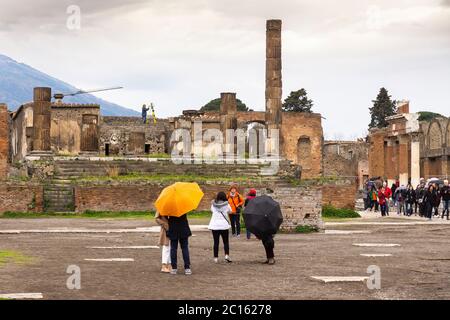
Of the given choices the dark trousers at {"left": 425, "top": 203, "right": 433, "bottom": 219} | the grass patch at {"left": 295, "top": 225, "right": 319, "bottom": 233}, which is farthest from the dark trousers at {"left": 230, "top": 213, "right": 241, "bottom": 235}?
the dark trousers at {"left": 425, "top": 203, "right": 433, "bottom": 219}

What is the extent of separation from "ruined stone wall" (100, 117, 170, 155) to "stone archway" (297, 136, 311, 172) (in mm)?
11936

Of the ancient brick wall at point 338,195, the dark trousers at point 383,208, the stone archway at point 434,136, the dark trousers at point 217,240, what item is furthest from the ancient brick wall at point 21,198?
the stone archway at point 434,136

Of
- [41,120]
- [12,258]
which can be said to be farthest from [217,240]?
[41,120]

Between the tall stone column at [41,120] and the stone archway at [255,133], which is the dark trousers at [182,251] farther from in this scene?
the stone archway at [255,133]

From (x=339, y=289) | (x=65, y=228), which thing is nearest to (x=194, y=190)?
(x=339, y=289)

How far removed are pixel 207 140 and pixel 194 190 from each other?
50.4 m

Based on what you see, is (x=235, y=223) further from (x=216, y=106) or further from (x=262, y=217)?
(x=216, y=106)

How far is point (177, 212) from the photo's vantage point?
1600cm

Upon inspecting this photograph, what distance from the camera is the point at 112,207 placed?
3741 cm

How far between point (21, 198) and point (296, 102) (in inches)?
2978

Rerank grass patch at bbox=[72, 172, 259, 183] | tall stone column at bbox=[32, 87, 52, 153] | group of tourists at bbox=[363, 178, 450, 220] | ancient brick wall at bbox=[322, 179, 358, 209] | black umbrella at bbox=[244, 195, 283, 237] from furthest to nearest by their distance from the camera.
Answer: tall stone column at bbox=[32, 87, 52, 153] < ancient brick wall at bbox=[322, 179, 358, 209] < grass patch at bbox=[72, 172, 259, 183] < group of tourists at bbox=[363, 178, 450, 220] < black umbrella at bbox=[244, 195, 283, 237]

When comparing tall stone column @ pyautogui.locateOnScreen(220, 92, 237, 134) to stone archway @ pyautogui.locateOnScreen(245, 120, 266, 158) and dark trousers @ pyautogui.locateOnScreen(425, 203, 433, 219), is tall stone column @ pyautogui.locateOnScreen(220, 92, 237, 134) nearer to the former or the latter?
dark trousers @ pyautogui.locateOnScreen(425, 203, 433, 219)

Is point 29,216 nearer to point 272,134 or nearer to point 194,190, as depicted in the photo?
point 272,134

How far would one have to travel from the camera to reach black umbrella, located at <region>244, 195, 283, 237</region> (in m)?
17.8
